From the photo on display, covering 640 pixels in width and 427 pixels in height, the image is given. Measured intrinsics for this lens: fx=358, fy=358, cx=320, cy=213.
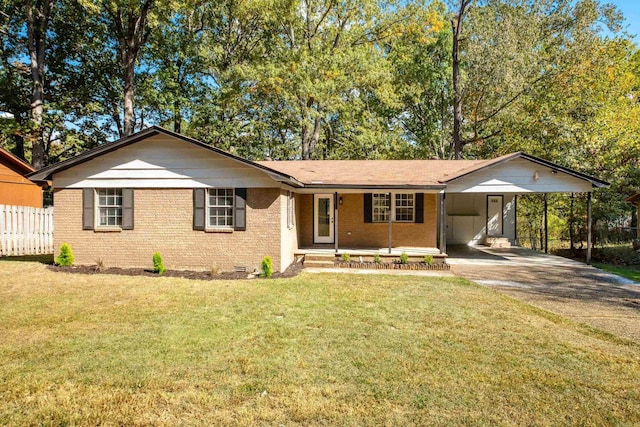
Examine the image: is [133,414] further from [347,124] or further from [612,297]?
[347,124]

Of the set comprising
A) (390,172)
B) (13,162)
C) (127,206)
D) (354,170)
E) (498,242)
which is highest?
(13,162)

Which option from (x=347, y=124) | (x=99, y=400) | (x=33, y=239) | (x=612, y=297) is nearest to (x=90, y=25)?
(x=33, y=239)

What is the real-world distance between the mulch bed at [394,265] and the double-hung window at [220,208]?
3.76m

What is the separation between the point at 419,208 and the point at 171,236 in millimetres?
8688

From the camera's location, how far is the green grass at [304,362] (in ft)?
11.6

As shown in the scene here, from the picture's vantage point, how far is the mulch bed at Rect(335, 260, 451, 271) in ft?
36.9

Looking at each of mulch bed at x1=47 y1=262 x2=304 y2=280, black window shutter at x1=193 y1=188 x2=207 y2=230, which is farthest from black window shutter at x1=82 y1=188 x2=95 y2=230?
black window shutter at x1=193 y1=188 x2=207 y2=230

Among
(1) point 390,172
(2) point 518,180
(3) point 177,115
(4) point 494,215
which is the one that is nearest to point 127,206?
(1) point 390,172

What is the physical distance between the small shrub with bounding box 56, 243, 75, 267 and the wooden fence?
4053mm

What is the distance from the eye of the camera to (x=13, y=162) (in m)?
15.1

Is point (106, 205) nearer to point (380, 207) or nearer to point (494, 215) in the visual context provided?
point (380, 207)

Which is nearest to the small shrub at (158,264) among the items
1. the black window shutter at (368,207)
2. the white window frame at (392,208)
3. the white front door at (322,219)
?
the white front door at (322,219)

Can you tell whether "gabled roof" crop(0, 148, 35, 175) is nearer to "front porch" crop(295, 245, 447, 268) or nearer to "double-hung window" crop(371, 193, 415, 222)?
"front porch" crop(295, 245, 447, 268)

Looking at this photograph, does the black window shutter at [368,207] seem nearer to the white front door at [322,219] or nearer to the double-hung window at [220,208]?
the white front door at [322,219]
